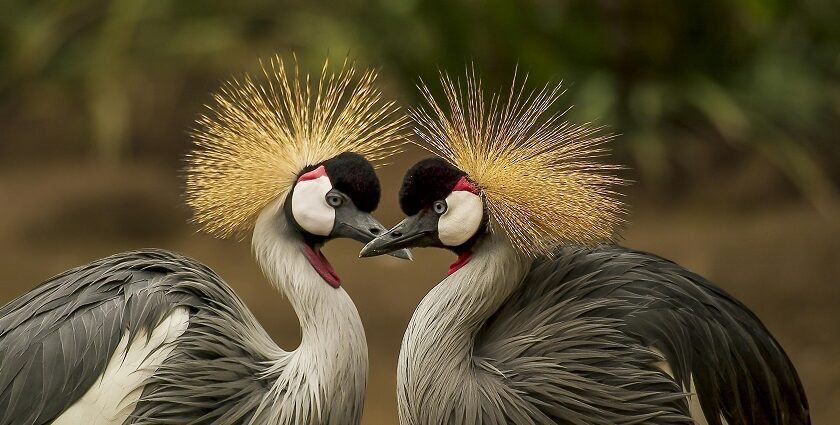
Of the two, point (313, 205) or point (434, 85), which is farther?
point (434, 85)

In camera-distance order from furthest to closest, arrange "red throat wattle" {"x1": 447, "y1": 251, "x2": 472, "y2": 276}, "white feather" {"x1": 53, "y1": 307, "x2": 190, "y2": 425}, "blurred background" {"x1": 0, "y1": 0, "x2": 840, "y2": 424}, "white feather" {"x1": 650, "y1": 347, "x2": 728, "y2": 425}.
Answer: "blurred background" {"x1": 0, "y1": 0, "x2": 840, "y2": 424} → "red throat wattle" {"x1": 447, "y1": 251, "x2": 472, "y2": 276} → "white feather" {"x1": 650, "y1": 347, "x2": 728, "y2": 425} → "white feather" {"x1": 53, "y1": 307, "x2": 190, "y2": 425}

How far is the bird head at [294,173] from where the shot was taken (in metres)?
2.33

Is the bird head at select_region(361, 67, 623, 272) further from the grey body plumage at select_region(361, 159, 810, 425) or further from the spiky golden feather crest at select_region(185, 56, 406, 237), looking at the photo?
the spiky golden feather crest at select_region(185, 56, 406, 237)

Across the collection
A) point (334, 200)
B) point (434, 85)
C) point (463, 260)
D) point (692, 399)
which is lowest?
point (692, 399)

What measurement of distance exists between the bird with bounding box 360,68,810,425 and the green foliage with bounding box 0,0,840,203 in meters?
2.19

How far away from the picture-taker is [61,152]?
5.22m

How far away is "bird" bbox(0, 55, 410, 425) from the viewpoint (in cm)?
219

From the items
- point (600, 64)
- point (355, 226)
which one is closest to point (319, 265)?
point (355, 226)

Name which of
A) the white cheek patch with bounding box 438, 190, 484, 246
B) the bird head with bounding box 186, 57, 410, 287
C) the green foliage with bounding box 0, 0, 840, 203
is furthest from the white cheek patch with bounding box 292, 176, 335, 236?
the green foliage with bounding box 0, 0, 840, 203

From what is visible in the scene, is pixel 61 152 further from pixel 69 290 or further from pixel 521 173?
pixel 521 173

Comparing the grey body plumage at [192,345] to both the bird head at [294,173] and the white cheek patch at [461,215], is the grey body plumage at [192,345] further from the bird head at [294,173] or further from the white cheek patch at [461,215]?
the white cheek patch at [461,215]

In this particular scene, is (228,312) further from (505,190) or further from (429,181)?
(505,190)

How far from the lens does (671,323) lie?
229cm

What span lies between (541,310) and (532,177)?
0.25 meters
